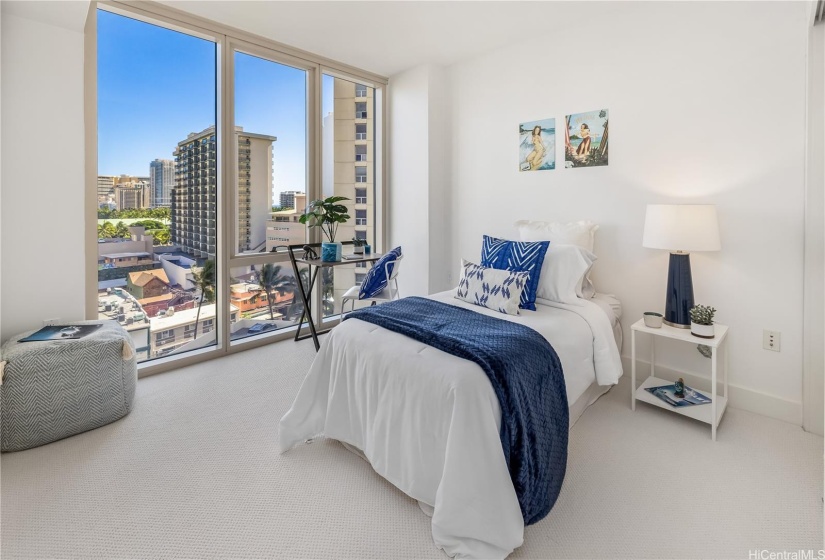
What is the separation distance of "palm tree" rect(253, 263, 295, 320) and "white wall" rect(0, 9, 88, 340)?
1330 mm

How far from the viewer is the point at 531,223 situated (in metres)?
A: 3.20

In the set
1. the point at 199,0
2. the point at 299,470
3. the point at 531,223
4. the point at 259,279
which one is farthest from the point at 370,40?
the point at 299,470

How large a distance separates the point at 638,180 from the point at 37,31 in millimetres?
3821

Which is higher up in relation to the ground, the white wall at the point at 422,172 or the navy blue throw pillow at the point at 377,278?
the white wall at the point at 422,172

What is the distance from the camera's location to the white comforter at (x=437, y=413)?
1457 mm

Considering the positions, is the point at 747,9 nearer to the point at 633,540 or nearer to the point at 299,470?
the point at 633,540

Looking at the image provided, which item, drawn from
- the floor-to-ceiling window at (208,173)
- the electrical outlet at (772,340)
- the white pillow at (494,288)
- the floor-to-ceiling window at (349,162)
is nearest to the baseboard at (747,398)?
the electrical outlet at (772,340)

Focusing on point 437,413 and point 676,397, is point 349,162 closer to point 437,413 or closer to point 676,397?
point 437,413

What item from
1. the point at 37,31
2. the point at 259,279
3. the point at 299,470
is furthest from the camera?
the point at 259,279

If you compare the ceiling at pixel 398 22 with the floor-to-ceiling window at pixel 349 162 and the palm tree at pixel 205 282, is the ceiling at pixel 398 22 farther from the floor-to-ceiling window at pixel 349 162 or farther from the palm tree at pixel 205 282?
the palm tree at pixel 205 282

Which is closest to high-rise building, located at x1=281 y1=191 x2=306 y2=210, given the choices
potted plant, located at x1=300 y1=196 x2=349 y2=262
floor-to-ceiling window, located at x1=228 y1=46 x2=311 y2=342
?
floor-to-ceiling window, located at x1=228 y1=46 x2=311 y2=342

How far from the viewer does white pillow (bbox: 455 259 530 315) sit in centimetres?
236

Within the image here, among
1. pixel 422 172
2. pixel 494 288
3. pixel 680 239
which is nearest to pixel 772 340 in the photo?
pixel 680 239

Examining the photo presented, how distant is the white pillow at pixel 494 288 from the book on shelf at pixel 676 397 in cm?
103
